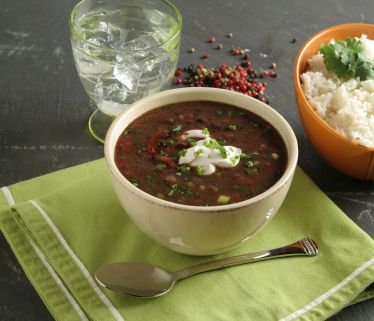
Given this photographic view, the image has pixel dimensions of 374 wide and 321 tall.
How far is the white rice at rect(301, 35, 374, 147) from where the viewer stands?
2236mm

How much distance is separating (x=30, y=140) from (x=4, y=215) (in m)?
0.47

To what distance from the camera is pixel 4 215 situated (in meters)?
1.99

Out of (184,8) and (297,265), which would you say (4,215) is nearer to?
(297,265)

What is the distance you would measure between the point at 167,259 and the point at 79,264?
263 mm

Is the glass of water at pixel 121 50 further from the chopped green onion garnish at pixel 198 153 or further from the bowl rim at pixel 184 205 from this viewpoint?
the chopped green onion garnish at pixel 198 153

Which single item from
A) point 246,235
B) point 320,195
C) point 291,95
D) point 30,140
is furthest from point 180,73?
point 246,235

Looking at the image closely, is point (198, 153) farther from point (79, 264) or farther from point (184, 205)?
point (79, 264)

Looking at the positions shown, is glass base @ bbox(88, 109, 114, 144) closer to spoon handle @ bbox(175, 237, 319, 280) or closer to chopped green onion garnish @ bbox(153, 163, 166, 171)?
chopped green onion garnish @ bbox(153, 163, 166, 171)

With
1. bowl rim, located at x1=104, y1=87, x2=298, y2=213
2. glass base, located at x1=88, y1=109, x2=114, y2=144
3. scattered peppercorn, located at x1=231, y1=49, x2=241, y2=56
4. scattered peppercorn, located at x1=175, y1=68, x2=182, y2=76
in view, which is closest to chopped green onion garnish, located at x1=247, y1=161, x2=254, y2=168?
bowl rim, located at x1=104, y1=87, x2=298, y2=213

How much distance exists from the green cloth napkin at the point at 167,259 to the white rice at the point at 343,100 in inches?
11.1

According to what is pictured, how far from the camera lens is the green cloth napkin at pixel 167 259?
1711mm

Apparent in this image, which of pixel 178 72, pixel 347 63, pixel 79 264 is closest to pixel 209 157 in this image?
pixel 79 264

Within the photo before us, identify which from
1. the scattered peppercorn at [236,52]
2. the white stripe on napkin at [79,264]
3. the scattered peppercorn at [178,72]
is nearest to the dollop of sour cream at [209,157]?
the white stripe on napkin at [79,264]

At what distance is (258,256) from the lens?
6.10 ft
